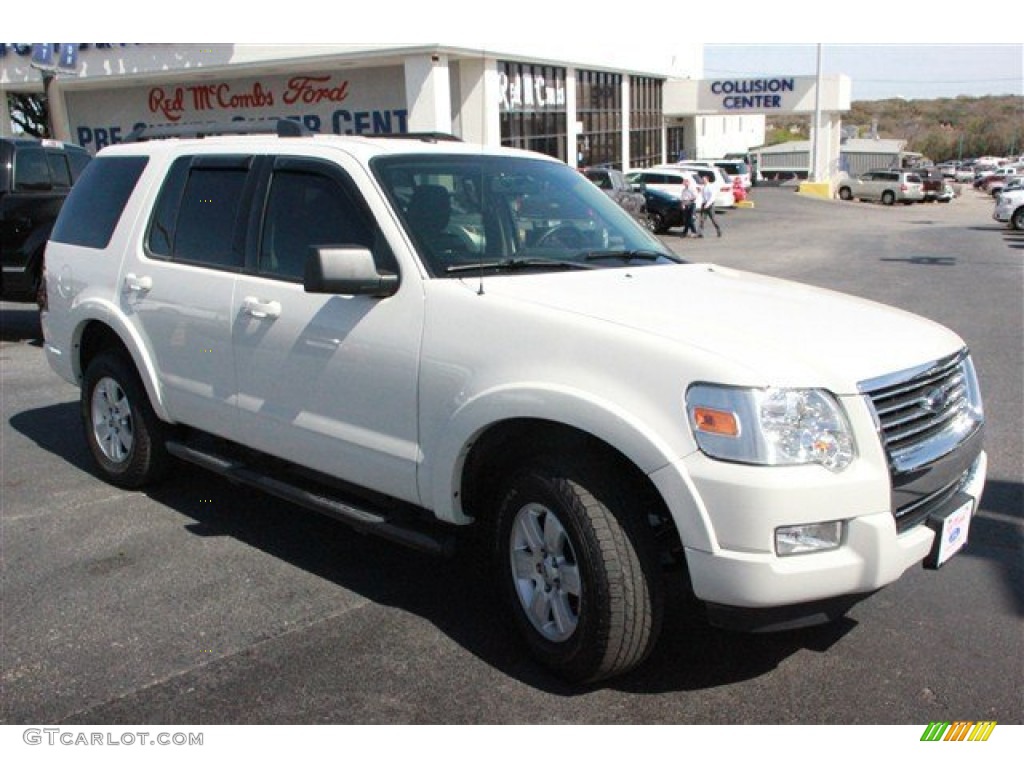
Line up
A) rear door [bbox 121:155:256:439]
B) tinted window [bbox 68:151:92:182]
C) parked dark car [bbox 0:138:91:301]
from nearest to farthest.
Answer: rear door [bbox 121:155:256:439], parked dark car [bbox 0:138:91:301], tinted window [bbox 68:151:92:182]

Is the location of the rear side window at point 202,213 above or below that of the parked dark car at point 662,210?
above

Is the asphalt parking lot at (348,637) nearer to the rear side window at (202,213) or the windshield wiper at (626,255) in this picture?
the rear side window at (202,213)

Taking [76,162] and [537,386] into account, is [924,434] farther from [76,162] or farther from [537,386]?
[76,162]

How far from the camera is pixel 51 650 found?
3795mm

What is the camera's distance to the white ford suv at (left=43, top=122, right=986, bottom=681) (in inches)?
118

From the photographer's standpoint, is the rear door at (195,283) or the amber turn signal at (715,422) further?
the rear door at (195,283)

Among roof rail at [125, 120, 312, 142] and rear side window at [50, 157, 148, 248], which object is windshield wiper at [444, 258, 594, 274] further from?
rear side window at [50, 157, 148, 248]

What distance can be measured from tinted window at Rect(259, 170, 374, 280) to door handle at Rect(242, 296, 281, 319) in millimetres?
144

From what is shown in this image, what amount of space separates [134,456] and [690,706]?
11.7 feet

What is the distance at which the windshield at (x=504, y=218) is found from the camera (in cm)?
401

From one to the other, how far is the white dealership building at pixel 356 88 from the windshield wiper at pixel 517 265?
15.9 meters

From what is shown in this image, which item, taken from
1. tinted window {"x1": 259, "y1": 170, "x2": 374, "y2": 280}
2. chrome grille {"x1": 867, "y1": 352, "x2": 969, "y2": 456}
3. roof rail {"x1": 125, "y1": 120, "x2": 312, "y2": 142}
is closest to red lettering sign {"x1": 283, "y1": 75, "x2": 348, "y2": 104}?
roof rail {"x1": 125, "y1": 120, "x2": 312, "y2": 142}

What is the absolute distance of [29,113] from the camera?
125ft

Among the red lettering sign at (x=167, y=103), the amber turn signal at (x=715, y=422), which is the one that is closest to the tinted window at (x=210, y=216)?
the amber turn signal at (x=715, y=422)
